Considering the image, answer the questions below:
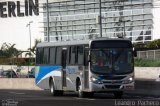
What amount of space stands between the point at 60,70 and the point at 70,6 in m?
106

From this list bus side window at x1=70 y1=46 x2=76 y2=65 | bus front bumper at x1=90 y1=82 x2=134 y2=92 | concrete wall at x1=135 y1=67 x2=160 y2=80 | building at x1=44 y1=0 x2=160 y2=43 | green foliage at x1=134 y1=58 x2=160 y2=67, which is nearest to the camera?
bus front bumper at x1=90 y1=82 x2=134 y2=92

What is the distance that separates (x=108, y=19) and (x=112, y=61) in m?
105

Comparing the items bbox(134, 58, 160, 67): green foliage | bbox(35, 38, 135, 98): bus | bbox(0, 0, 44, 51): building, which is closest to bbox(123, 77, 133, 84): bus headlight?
bbox(35, 38, 135, 98): bus

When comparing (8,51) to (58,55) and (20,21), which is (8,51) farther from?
(58,55)

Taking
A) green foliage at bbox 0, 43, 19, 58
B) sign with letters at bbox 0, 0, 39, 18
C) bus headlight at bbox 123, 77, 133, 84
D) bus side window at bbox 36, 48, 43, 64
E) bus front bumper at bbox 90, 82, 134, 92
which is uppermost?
sign with letters at bbox 0, 0, 39, 18

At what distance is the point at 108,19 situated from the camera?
134 m

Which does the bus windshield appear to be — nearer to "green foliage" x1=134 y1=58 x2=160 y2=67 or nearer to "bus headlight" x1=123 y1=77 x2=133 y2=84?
"bus headlight" x1=123 y1=77 x2=133 y2=84

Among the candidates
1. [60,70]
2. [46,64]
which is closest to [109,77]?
[60,70]

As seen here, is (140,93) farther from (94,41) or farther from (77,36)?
(77,36)

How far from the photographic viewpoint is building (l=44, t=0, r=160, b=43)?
416 feet

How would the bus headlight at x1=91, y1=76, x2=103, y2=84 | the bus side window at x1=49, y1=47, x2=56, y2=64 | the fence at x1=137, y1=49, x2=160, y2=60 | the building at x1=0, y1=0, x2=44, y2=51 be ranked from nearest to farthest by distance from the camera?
1. the bus headlight at x1=91, y1=76, x2=103, y2=84
2. the bus side window at x1=49, y1=47, x2=56, y2=64
3. the fence at x1=137, y1=49, x2=160, y2=60
4. the building at x1=0, y1=0, x2=44, y2=51

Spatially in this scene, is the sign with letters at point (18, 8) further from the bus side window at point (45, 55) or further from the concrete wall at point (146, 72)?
the bus side window at point (45, 55)

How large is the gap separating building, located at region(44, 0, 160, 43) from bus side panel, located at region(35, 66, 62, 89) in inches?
3249

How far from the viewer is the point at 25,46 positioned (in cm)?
14462
